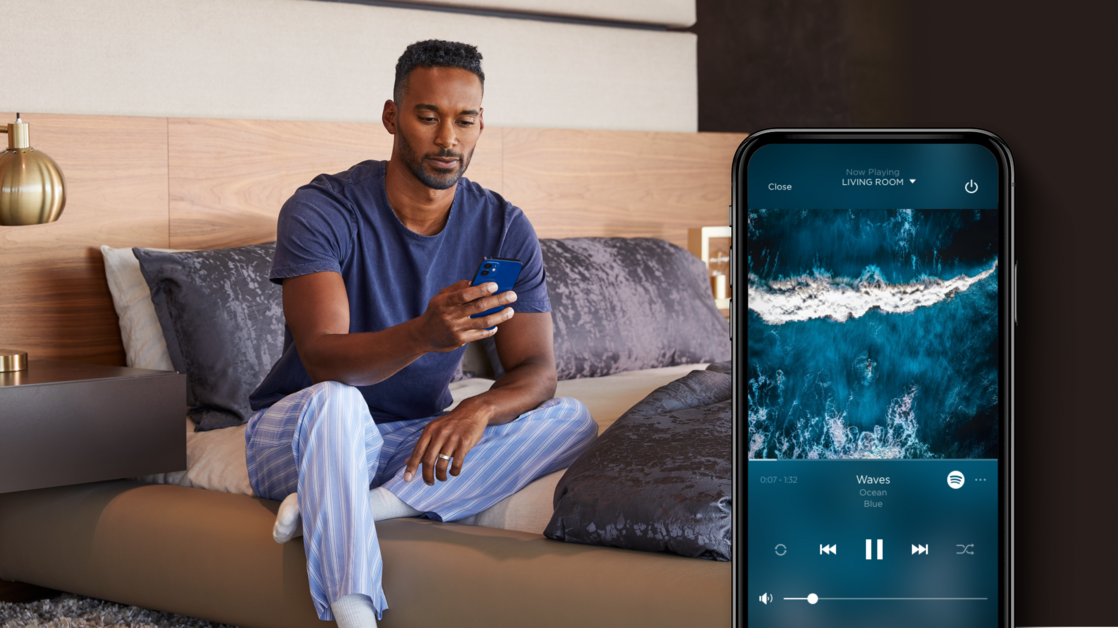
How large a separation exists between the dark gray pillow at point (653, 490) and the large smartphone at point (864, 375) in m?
0.63

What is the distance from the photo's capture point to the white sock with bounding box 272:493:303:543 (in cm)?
141

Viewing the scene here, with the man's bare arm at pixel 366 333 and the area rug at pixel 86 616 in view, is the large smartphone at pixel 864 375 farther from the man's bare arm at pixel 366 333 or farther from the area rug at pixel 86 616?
the area rug at pixel 86 616

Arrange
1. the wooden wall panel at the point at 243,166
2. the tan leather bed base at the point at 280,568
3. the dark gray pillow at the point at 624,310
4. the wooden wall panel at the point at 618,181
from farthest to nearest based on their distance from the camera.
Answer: the wooden wall panel at the point at 618,181 < the dark gray pillow at the point at 624,310 < the wooden wall panel at the point at 243,166 < the tan leather bed base at the point at 280,568

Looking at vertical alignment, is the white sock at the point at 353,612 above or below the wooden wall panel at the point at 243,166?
below

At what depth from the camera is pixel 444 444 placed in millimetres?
1438

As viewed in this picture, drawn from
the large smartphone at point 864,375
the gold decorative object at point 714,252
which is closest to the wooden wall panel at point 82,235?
the gold decorative object at point 714,252

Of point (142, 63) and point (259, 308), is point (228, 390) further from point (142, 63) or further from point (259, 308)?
point (142, 63)

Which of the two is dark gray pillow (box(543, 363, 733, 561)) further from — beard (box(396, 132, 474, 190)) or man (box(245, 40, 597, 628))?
beard (box(396, 132, 474, 190))

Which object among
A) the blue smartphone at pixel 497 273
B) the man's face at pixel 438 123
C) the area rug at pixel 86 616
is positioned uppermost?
the man's face at pixel 438 123

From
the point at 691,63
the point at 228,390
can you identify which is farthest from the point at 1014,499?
the point at 691,63

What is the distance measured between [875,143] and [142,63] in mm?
2116

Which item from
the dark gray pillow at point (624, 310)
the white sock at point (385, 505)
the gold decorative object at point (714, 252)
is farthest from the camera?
the gold decorative object at point (714, 252)

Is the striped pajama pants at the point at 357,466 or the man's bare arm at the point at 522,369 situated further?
the man's bare arm at the point at 522,369

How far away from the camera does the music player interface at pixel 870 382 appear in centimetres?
55
